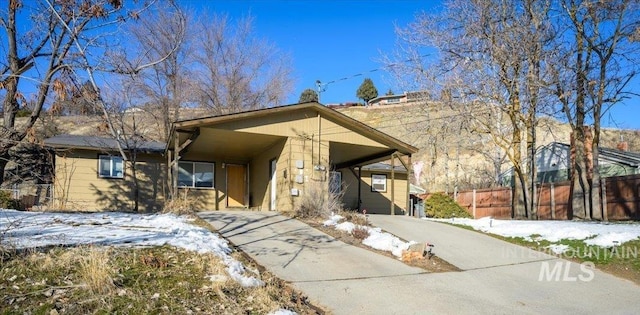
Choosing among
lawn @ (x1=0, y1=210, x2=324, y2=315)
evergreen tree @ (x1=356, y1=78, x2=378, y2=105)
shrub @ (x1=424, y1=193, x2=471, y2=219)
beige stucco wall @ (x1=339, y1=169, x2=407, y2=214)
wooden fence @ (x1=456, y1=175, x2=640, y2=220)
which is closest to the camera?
lawn @ (x1=0, y1=210, x2=324, y2=315)

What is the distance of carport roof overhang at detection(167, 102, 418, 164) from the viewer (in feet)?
47.8

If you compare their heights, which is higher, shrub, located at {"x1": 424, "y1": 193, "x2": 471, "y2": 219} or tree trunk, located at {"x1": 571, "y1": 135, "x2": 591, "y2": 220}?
tree trunk, located at {"x1": 571, "y1": 135, "x2": 591, "y2": 220}

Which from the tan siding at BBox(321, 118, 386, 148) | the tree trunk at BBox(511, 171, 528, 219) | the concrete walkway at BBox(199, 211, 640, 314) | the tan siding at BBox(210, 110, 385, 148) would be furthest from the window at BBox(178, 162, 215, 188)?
the tree trunk at BBox(511, 171, 528, 219)

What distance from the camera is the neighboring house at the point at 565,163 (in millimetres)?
21938

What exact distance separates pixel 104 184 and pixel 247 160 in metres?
6.12

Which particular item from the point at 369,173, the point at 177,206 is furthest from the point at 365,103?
the point at 177,206

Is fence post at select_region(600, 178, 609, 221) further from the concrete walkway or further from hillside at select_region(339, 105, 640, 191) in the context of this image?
hillside at select_region(339, 105, 640, 191)

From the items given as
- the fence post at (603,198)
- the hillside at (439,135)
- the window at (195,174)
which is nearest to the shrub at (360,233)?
the hillside at (439,135)

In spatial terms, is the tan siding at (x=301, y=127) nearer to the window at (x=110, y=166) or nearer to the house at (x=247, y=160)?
the house at (x=247, y=160)

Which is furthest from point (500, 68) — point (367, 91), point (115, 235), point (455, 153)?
point (367, 91)

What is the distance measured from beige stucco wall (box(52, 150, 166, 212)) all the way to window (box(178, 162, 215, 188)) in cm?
80

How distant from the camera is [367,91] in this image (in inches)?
2544

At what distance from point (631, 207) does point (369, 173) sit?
37.1ft

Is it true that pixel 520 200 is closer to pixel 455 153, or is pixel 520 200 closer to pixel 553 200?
pixel 553 200
